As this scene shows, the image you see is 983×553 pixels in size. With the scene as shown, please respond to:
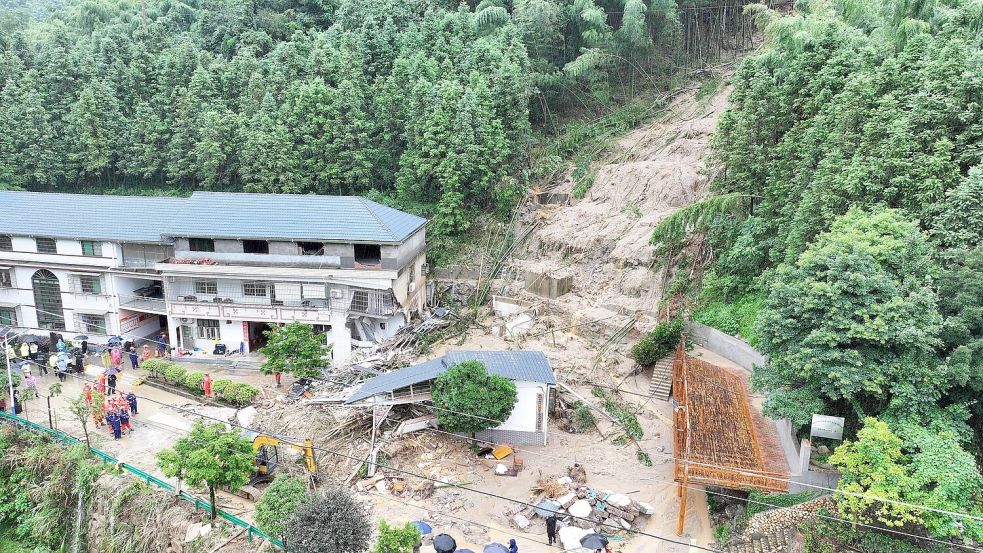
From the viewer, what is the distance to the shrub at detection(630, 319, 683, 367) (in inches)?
1085

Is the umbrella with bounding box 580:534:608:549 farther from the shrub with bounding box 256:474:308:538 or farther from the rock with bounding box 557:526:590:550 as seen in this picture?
the shrub with bounding box 256:474:308:538

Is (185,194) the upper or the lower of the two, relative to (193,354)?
upper

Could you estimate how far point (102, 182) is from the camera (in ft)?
154

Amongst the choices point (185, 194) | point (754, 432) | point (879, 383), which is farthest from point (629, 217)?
point (185, 194)

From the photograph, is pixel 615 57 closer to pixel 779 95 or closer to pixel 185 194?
pixel 779 95

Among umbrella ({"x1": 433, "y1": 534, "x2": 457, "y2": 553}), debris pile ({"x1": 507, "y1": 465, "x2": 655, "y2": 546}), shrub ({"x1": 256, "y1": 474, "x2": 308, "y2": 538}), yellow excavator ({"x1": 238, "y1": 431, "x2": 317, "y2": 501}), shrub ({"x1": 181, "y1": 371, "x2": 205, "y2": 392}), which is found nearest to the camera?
umbrella ({"x1": 433, "y1": 534, "x2": 457, "y2": 553})

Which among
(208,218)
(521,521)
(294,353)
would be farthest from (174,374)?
(521,521)

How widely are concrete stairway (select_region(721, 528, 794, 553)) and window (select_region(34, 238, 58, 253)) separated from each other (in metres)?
33.1

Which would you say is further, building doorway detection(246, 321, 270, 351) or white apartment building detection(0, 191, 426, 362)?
building doorway detection(246, 321, 270, 351)

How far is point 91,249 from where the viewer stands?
3222 cm

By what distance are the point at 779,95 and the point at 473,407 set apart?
19.3 meters

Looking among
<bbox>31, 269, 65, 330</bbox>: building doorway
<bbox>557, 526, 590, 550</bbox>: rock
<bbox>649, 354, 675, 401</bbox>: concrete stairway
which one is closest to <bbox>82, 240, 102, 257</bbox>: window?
<bbox>31, 269, 65, 330</bbox>: building doorway

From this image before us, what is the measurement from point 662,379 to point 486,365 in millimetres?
8668

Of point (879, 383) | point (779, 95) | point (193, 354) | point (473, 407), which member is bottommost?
point (193, 354)
